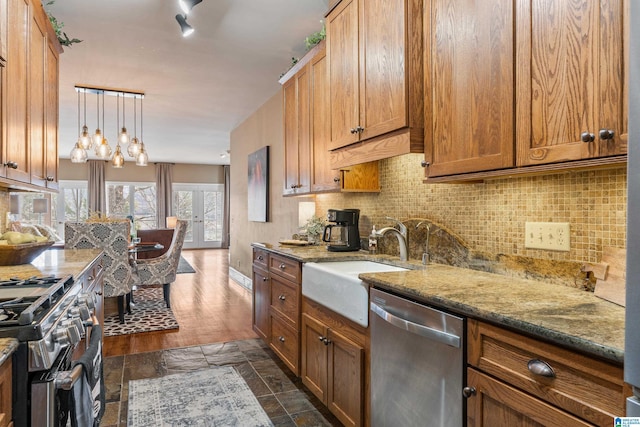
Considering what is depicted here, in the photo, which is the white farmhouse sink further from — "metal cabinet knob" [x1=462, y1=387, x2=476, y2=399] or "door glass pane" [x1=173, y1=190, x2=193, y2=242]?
"door glass pane" [x1=173, y1=190, x2=193, y2=242]

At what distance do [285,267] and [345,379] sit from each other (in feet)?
3.27

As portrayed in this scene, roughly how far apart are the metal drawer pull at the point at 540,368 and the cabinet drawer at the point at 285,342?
5.97ft

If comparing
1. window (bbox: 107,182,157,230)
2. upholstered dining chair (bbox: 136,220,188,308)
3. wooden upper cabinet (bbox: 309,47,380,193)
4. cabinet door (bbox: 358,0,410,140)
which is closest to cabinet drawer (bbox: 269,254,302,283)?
wooden upper cabinet (bbox: 309,47,380,193)

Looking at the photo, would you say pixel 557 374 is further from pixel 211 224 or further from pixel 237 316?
pixel 211 224

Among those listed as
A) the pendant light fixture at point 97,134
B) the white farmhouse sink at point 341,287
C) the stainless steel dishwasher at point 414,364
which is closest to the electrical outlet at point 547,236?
the stainless steel dishwasher at point 414,364

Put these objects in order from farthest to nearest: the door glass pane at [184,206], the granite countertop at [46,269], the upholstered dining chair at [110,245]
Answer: the door glass pane at [184,206] < the upholstered dining chair at [110,245] < the granite countertop at [46,269]

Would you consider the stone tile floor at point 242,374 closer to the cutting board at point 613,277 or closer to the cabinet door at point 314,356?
the cabinet door at point 314,356

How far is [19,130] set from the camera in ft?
7.06

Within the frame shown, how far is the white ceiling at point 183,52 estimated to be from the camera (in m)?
3.04

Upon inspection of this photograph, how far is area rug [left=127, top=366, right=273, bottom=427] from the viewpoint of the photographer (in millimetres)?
2312

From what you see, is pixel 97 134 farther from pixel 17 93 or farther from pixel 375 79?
pixel 375 79

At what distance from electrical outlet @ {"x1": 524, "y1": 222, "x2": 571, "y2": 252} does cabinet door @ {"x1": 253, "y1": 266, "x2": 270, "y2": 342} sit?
2051 mm

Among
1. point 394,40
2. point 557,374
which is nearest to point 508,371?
point 557,374

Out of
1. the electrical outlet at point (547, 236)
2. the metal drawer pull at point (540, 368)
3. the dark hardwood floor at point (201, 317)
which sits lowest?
the dark hardwood floor at point (201, 317)
